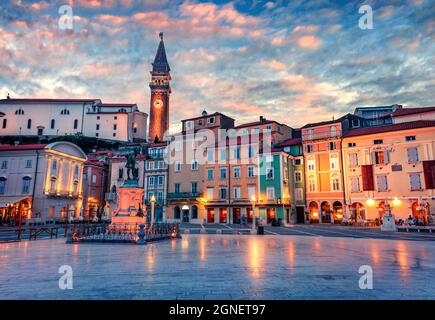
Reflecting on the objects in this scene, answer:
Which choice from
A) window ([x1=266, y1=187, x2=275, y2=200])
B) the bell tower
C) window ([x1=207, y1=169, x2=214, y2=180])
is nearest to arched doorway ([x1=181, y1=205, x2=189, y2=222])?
window ([x1=207, y1=169, x2=214, y2=180])

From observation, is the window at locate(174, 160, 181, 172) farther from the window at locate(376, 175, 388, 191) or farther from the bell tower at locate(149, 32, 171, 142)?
the bell tower at locate(149, 32, 171, 142)

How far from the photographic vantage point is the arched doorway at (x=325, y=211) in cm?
A: 4550

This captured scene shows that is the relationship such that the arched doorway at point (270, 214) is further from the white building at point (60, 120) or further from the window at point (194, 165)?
the white building at point (60, 120)

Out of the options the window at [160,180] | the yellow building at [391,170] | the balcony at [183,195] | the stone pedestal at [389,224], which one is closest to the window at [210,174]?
the balcony at [183,195]

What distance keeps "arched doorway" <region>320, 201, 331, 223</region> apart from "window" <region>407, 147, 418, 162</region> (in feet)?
41.2

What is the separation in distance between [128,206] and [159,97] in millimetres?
87919

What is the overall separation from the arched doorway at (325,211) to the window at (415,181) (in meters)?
11.2

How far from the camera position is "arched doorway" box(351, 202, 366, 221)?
42.6 metres

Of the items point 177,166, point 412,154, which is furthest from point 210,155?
point 412,154
